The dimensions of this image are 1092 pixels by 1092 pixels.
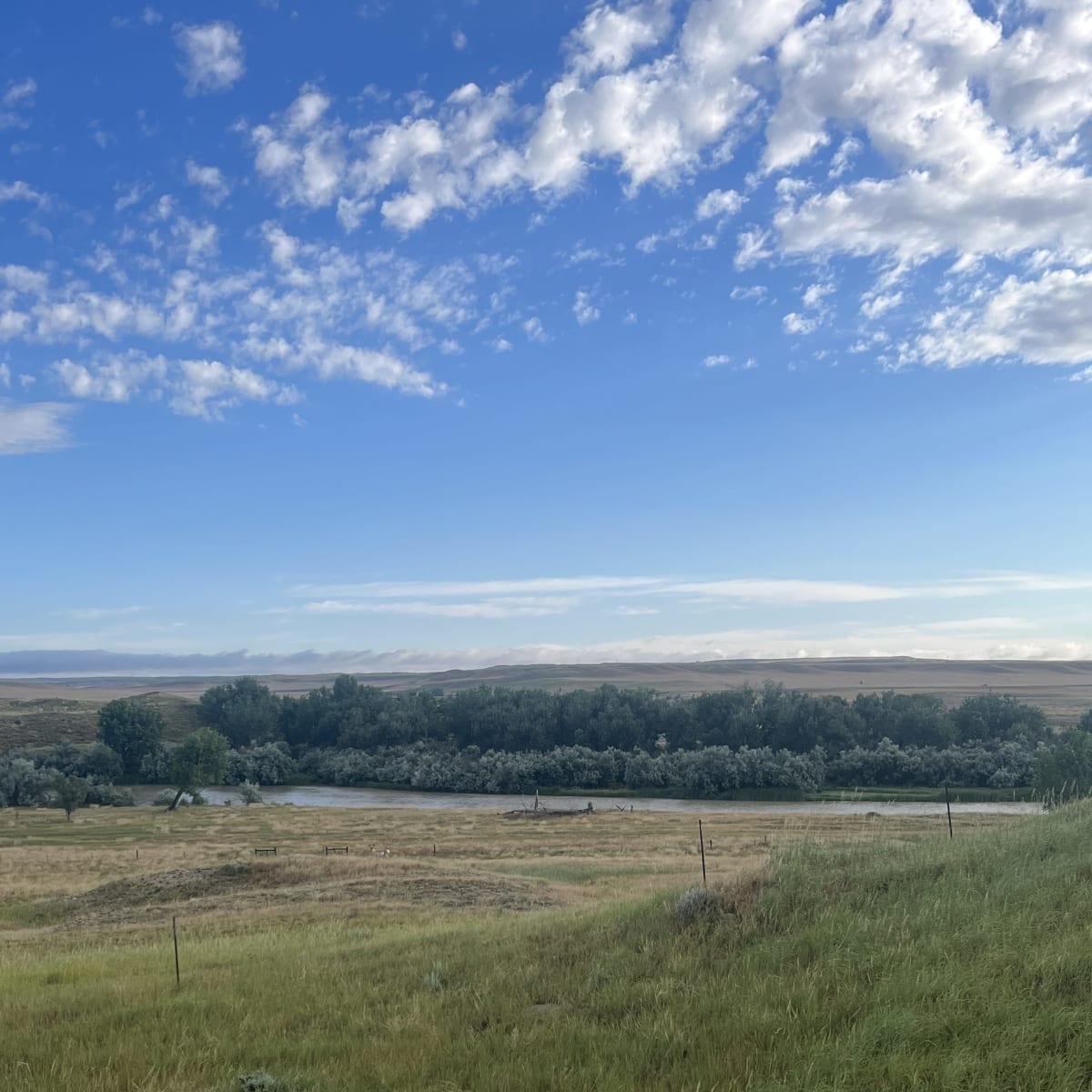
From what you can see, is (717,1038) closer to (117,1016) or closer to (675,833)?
(117,1016)

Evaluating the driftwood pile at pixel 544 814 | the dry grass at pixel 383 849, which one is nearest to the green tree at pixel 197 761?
the dry grass at pixel 383 849

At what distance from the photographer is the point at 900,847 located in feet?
40.3

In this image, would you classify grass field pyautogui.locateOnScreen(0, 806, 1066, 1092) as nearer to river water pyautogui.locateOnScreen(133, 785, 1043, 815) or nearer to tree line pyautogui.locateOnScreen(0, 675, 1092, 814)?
river water pyautogui.locateOnScreen(133, 785, 1043, 815)

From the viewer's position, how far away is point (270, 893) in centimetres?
2408

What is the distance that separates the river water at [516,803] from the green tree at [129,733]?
5972mm

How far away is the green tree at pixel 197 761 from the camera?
85500 millimetres

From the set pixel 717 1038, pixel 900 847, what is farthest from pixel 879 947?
pixel 900 847

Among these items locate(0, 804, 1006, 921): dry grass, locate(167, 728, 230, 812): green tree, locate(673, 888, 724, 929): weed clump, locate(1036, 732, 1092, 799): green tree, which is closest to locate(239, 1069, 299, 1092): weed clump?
locate(673, 888, 724, 929): weed clump

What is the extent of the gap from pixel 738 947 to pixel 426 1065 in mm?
3353

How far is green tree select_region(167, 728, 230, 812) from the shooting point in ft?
281

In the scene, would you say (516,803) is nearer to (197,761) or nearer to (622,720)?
(622,720)

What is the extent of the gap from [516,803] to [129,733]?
170ft

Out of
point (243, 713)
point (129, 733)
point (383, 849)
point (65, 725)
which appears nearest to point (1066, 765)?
point (383, 849)

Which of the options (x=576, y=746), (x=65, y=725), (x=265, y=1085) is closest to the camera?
(x=265, y=1085)
